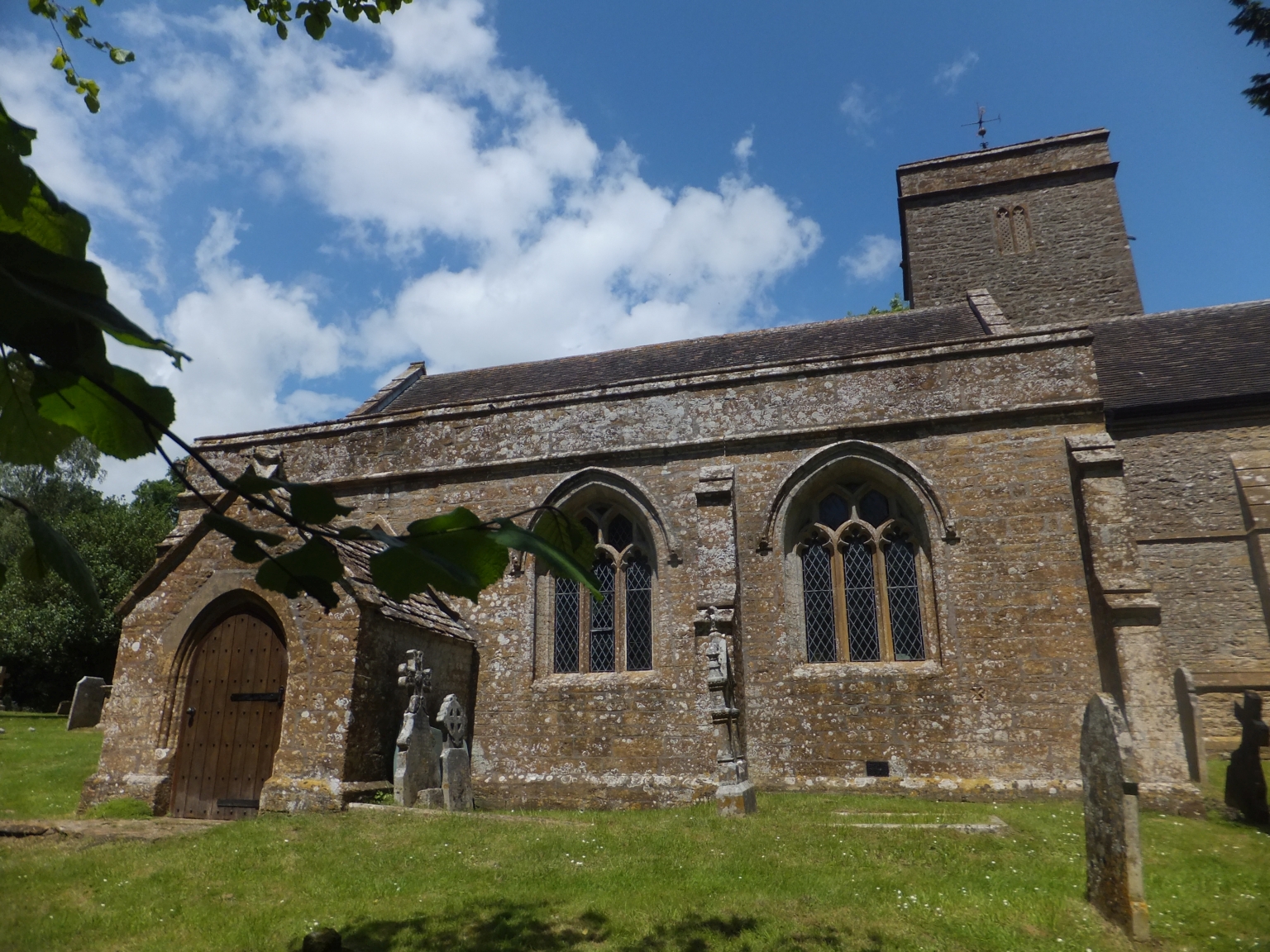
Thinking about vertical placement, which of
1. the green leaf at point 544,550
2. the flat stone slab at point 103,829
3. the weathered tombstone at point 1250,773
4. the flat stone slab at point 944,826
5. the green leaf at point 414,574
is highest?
the green leaf at point 544,550

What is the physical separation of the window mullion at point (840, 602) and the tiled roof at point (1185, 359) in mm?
6029

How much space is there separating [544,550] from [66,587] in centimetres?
3417

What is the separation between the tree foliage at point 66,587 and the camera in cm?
2678

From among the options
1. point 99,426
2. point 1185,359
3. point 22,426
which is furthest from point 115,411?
point 1185,359

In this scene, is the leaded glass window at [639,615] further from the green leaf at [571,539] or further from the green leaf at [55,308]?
the green leaf at [55,308]

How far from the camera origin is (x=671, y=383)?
12531 millimetres

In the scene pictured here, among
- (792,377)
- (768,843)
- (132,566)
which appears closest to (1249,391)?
(792,377)

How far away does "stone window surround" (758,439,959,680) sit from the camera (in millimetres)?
10828

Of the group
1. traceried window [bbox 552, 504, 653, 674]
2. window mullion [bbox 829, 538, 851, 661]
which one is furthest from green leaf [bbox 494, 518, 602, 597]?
traceried window [bbox 552, 504, 653, 674]

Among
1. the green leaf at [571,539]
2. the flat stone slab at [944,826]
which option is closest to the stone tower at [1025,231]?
the flat stone slab at [944,826]

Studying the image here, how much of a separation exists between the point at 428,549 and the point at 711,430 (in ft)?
36.0

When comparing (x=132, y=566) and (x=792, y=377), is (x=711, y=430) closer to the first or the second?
(x=792, y=377)

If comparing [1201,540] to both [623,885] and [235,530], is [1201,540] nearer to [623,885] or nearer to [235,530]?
[623,885]

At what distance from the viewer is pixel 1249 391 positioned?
43.6 feet
